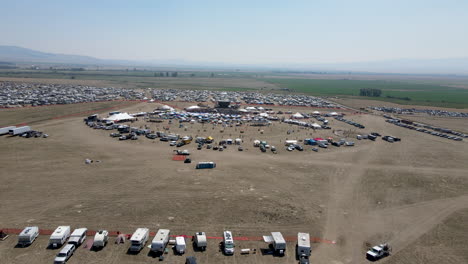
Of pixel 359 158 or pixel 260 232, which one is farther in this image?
pixel 359 158

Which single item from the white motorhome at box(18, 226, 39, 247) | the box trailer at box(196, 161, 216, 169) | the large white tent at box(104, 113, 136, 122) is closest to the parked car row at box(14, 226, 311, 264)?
the white motorhome at box(18, 226, 39, 247)

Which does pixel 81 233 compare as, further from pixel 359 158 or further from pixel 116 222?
pixel 359 158

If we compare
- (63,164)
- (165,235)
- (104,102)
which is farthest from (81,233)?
Answer: (104,102)

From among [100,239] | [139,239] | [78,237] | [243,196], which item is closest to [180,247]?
[139,239]

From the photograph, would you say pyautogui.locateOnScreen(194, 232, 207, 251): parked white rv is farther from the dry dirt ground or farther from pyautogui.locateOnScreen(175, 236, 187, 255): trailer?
pyautogui.locateOnScreen(175, 236, 187, 255): trailer

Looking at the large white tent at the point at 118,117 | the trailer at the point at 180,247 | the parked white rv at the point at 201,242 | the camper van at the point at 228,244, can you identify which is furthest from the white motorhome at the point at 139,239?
the large white tent at the point at 118,117
